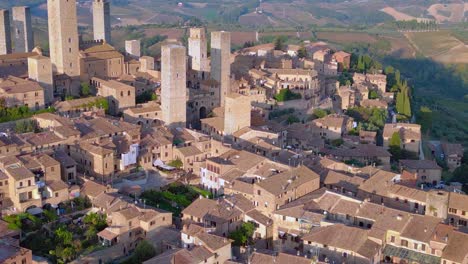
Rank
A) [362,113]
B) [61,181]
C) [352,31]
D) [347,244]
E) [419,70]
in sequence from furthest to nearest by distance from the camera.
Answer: [352,31]
[419,70]
[362,113]
[61,181]
[347,244]

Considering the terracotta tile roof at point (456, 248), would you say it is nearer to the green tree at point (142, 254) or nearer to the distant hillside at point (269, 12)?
the green tree at point (142, 254)

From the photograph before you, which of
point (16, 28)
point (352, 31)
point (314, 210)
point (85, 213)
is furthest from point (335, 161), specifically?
point (352, 31)

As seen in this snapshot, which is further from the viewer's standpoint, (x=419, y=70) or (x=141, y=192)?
(x=419, y=70)

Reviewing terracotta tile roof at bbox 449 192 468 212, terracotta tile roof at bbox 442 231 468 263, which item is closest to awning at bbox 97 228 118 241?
terracotta tile roof at bbox 442 231 468 263

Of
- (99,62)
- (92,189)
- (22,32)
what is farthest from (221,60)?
(92,189)

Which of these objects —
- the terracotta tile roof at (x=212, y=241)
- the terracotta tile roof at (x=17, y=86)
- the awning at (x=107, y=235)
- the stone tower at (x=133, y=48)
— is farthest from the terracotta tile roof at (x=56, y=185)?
the stone tower at (x=133, y=48)

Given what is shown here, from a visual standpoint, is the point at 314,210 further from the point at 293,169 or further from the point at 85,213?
the point at 85,213

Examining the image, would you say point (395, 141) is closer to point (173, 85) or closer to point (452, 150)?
point (452, 150)
